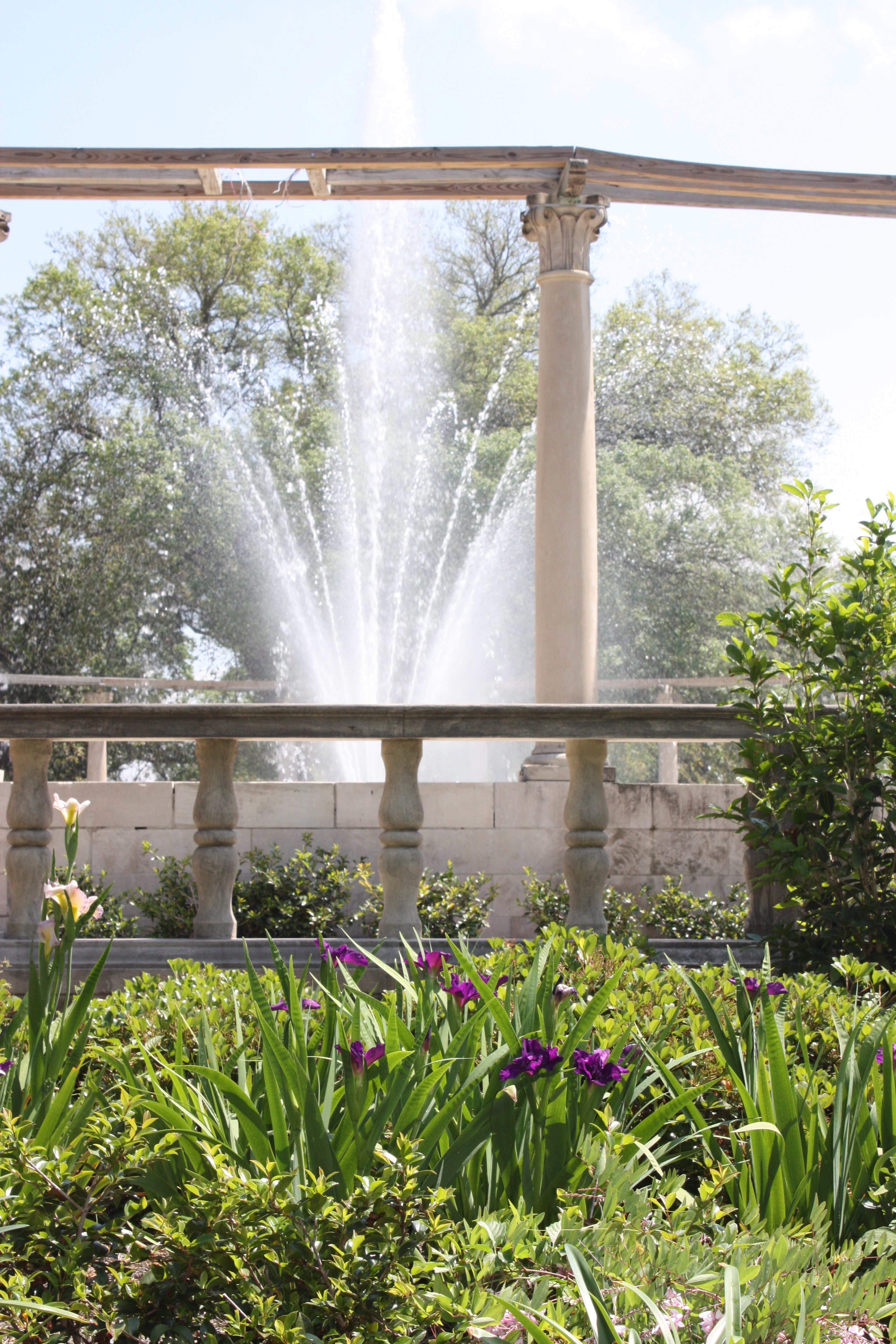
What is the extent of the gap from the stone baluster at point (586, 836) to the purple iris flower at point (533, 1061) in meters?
2.64

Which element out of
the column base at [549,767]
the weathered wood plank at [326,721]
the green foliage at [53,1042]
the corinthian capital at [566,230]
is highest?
the corinthian capital at [566,230]

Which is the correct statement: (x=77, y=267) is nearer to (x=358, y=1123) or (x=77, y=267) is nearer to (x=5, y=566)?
(x=5, y=566)

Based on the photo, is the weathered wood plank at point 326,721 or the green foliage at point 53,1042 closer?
the green foliage at point 53,1042

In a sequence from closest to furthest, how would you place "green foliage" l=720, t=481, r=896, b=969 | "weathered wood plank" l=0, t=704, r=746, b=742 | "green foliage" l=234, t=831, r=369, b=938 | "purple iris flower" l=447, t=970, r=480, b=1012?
1. "purple iris flower" l=447, t=970, r=480, b=1012
2. "green foliage" l=720, t=481, r=896, b=969
3. "weathered wood plank" l=0, t=704, r=746, b=742
4. "green foliage" l=234, t=831, r=369, b=938

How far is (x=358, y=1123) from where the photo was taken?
1886 mm

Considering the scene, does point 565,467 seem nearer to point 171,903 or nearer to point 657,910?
point 657,910

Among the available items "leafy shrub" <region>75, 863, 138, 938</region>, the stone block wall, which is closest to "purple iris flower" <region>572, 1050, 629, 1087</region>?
"leafy shrub" <region>75, 863, 138, 938</region>

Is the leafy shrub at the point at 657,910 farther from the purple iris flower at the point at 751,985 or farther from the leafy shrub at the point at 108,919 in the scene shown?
the purple iris flower at the point at 751,985

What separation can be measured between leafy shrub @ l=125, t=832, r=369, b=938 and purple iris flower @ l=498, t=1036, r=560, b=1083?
4.10 meters

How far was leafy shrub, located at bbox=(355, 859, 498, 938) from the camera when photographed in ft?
19.8

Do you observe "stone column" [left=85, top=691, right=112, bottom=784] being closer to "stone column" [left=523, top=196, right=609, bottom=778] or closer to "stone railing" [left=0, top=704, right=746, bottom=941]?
"stone column" [left=523, top=196, right=609, bottom=778]

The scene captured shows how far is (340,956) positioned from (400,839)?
6.29 feet

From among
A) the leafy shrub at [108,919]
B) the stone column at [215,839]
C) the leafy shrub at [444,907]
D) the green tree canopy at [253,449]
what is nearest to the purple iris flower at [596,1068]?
the stone column at [215,839]

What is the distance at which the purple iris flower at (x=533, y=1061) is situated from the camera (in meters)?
1.98
